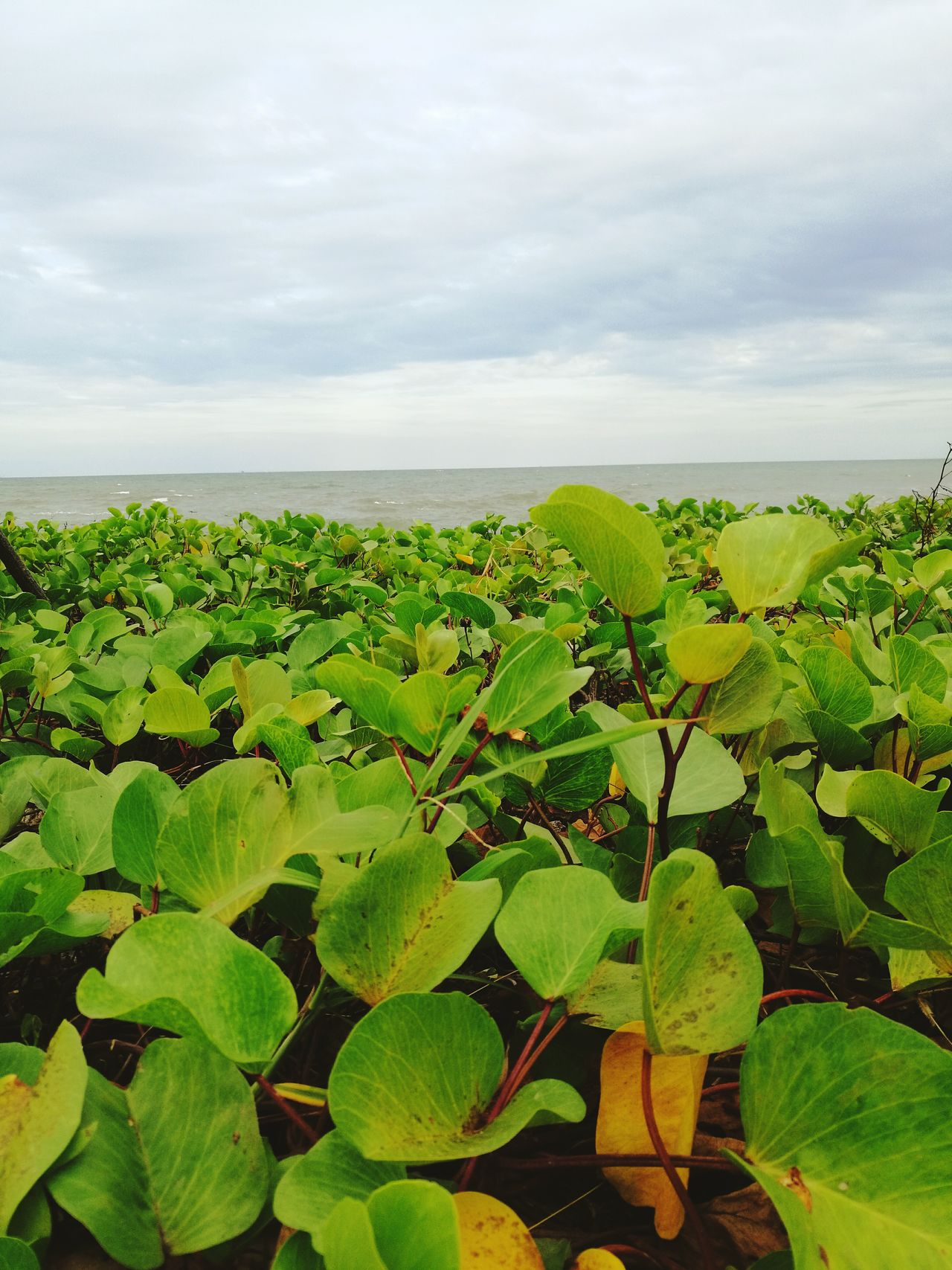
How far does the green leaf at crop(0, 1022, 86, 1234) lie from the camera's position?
1.05ft

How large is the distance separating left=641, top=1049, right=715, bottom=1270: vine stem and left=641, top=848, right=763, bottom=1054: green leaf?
23 millimetres

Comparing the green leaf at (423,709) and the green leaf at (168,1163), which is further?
the green leaf at (423,709)

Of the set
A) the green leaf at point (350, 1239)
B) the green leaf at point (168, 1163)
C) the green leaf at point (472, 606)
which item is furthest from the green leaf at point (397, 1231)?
the green leaf at point (472, 606)

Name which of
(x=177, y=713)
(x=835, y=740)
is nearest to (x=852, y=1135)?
(x=835, y=740)

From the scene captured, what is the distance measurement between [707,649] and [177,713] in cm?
52

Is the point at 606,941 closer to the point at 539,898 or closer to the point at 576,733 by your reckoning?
the point at 539,898

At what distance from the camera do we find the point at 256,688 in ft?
2.70

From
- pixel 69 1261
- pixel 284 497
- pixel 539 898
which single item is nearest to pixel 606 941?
pixel 539 898

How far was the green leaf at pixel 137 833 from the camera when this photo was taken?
50cm

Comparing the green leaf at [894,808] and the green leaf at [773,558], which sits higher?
the green leaf at [773,558]

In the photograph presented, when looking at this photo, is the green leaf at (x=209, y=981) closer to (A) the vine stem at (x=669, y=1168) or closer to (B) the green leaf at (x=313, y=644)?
(A) the vine stem at (x=669, y=1168)

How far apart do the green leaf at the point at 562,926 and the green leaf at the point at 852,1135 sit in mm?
80

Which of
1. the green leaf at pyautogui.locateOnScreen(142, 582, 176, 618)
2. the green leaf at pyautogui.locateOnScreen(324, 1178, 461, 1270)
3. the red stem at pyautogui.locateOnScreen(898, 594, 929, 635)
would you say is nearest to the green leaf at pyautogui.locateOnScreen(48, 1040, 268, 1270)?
the green leaf at pyautogui.locateOnScreen(324, 1178, 461, 1270)

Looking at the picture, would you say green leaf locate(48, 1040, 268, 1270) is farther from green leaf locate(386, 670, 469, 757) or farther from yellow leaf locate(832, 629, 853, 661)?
yellow leaf locate(832, 629, 853, 661)
